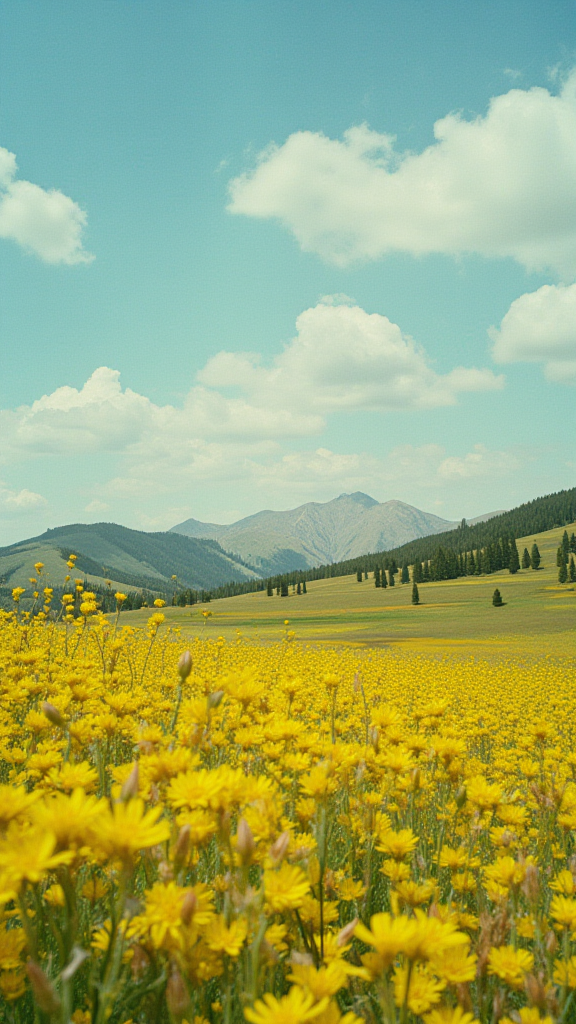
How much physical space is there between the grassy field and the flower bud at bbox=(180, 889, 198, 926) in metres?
12.7

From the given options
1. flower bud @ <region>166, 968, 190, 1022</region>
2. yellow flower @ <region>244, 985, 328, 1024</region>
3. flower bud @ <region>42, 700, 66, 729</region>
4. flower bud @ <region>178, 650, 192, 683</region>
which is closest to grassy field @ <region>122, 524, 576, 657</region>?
flower bud @ <region>178, 650, 192, 683</region>

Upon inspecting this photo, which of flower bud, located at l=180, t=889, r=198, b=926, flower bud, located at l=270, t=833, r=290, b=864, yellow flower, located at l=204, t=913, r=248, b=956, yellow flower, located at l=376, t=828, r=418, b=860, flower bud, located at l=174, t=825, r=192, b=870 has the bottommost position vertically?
yellow flower, located at l=376, t=828, r=418, b=860

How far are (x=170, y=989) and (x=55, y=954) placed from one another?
196 centimetres

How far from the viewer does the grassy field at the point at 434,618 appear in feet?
122

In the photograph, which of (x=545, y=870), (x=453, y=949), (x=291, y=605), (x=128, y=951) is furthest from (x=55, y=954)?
(x=291, y=605)

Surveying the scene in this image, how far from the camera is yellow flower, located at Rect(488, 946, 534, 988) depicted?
1.95 m

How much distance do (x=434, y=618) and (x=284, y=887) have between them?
62253mm

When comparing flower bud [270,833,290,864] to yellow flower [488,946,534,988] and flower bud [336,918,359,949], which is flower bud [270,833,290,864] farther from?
yellow flower [488,946,534,988]

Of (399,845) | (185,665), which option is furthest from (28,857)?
(399,845)

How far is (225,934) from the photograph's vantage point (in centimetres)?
166

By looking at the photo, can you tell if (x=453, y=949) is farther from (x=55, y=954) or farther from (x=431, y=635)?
(x=431, y=635)

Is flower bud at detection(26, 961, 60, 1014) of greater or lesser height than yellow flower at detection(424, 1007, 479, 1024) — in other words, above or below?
above

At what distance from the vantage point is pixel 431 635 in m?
45.2

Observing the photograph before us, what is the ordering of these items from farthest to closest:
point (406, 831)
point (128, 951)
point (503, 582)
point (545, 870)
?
point (503, 582) → point (545, 870) → point (406, 831) → point (128, 951)
